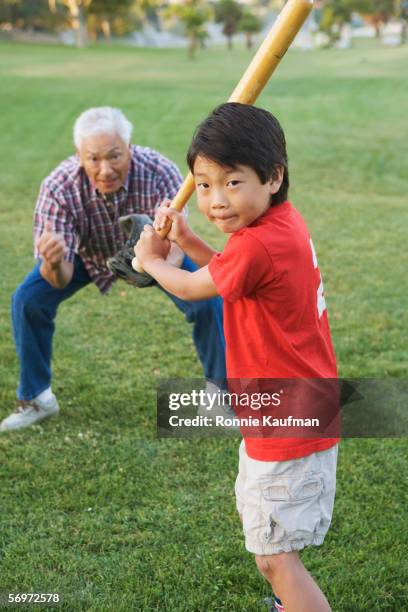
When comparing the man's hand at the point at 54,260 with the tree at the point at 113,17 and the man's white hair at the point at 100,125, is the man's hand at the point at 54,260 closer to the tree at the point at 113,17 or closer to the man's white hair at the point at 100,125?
the man's white hair at the point at 100,125

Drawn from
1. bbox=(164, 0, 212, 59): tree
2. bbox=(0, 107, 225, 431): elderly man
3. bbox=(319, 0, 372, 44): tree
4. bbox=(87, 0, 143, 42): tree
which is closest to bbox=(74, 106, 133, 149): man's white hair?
bbox=(0, 107, 225, 431): elderly man

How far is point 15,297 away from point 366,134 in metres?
12.2

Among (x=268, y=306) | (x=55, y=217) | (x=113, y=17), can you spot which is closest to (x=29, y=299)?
(x=55, y=217)

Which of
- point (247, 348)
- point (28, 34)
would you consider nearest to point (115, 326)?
point (247, 348)

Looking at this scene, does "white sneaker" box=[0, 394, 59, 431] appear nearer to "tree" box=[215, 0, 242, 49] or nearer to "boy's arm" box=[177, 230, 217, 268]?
"boy's arm" box=[177, 230, 217, 268]

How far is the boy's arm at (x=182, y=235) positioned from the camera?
2.61m

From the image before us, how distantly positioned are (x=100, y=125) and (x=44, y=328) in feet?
3.54

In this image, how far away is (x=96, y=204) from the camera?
4117mm

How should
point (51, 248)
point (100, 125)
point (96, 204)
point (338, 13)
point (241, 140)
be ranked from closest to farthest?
point (241, 140)
point (51, 248)
point (100, 125)
point (96, 204)
point (338, 13)

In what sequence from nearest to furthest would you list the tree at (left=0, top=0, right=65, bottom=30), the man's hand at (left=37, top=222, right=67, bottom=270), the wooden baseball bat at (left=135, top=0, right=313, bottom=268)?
1. the wooden baseball bat at (left=135, top=0, right=313, bottom=268)
2. the man's hand at (left=37, top=222, right=67, bottom=270)
3. the tree at (left=0, top=0, right=65, bottom=30)

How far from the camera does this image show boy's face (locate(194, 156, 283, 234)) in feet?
6.86

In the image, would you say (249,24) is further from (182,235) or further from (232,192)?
(232,192)

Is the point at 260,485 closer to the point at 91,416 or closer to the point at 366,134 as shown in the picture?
the point at 91,416

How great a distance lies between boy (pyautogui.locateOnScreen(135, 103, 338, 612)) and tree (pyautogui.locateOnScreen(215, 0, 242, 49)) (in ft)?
200
